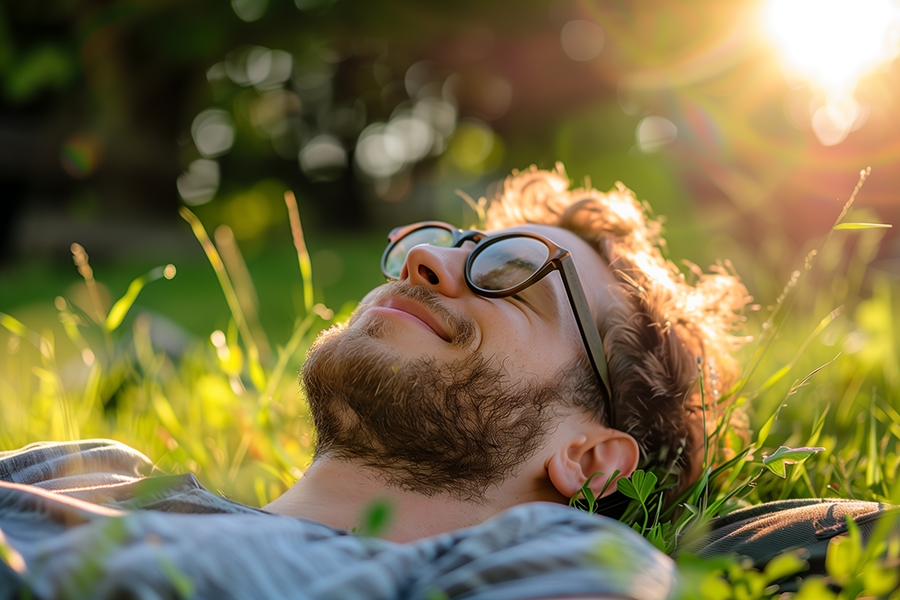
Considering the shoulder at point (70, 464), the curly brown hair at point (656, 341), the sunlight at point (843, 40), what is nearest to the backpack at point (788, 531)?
the curly brown hair at point (656, 341)

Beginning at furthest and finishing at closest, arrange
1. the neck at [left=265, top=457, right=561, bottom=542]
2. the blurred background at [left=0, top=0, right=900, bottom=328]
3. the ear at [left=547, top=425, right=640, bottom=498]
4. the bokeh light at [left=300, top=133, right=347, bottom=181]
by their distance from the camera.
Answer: the bokeh light at [left=300, top=133, right=347, bottom=181], the blurred background at [left=0, top=0, right=900, bottom=328], the ear at [left=547, top=425, right=640, bottom=498], the neck at [left=265, top=457, right=561, bottom=542]

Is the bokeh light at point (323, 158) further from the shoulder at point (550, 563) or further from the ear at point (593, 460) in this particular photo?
the shoulder at point (550, 563)

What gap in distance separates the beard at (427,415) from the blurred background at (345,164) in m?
0.61

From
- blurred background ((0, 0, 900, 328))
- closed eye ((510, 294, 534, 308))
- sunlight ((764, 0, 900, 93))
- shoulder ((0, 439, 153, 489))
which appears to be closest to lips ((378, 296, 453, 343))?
closed eye ((510, 294, 534, 308))

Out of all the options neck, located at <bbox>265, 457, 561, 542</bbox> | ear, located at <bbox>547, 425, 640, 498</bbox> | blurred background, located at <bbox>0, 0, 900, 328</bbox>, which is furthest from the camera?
blurred background, located at <bbox>0, 0, 900, 328</bbox>

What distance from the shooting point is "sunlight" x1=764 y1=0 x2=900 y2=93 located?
10.4 feet

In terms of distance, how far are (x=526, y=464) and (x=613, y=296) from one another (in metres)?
0.75

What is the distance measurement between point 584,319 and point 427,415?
0.66 meters

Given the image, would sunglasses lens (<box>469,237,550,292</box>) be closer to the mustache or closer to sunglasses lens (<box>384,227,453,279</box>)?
the mustache

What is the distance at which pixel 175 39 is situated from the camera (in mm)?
14531

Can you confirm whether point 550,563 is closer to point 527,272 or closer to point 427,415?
point 427,415

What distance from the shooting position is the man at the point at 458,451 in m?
1.13

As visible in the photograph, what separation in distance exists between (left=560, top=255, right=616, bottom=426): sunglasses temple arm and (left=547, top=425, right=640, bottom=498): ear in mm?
177

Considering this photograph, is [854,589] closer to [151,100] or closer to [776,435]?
[776,435]
